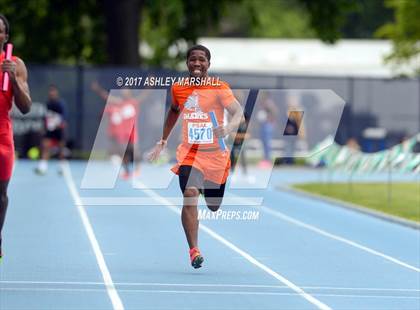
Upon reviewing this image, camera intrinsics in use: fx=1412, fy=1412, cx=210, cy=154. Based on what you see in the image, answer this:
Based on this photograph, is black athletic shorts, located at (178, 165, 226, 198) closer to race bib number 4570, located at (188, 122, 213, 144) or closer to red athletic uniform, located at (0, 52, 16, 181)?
race bib number 4570, located at (188, 122, 213, 144)

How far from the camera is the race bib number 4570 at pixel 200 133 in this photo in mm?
13906

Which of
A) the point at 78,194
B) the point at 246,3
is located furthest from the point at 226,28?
the point at 78,194

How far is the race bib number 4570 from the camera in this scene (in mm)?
13906

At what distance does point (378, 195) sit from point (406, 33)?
26.8 metres

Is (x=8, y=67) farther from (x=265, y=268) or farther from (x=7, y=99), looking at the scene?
(x=265, y=268)

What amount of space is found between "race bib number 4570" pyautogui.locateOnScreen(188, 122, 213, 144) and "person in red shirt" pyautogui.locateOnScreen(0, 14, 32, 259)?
201cm

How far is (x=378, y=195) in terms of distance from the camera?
2912 centimetres

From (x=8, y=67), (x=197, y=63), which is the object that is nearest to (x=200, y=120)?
(x=197, y=63)

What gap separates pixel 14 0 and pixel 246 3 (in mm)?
8129

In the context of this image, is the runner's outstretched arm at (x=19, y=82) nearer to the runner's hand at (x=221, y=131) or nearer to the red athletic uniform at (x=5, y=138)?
the red athletic uniform at (x=5, y=138)

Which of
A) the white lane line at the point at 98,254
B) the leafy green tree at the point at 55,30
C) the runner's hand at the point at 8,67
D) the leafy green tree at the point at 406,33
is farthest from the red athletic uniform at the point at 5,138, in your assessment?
the leafy green tree at the point at 406,33

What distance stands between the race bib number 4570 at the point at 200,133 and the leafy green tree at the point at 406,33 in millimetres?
39458

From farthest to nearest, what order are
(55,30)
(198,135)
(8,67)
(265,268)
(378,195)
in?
(55,30) → (378,195) → (265,268) → (198,135) → (8,67)

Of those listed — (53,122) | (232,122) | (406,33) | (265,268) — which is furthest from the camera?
(406,33)
